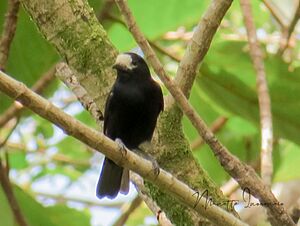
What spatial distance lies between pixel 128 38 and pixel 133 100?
77 centimetres

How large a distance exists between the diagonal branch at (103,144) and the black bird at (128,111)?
0.40 m

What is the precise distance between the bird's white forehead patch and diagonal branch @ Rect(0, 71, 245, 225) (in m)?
0.45

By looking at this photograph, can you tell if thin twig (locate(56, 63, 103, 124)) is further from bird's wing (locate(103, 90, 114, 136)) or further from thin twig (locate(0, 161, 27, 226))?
thin twig (locate(0, 161, 27, 226))

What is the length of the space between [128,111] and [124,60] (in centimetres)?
14

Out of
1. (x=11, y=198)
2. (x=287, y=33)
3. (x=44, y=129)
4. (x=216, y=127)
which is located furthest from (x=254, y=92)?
(x=44, y=129)

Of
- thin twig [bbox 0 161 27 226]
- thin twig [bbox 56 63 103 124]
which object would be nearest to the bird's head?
thin twig [bbox 56 63 103 124]

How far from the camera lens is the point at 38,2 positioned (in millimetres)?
1977

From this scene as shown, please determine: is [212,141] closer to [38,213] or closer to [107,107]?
[107,107]

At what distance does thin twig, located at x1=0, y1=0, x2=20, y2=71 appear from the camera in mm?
2195

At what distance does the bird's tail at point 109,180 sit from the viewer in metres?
2.06

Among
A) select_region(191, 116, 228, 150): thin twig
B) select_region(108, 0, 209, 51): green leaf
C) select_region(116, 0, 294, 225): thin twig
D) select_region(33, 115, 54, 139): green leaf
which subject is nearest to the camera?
select_region(116, 0, 294, 225): thin twig


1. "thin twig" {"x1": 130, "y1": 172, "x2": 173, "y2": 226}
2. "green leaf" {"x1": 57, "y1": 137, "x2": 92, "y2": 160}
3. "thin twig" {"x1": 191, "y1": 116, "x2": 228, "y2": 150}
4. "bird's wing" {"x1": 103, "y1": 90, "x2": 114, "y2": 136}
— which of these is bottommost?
"thin twig" {"x1": 130, "y1": 172, "x2": 173, "y2": 226}

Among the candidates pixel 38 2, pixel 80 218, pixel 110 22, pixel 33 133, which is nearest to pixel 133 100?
pixel 38 2

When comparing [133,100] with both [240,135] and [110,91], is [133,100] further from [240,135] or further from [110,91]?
[240,135]
